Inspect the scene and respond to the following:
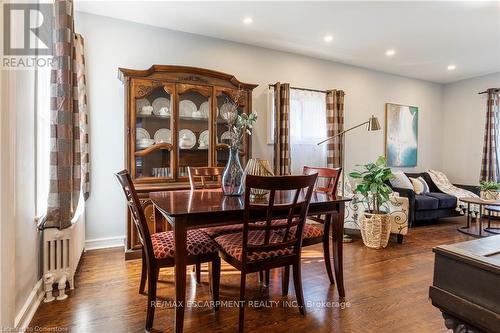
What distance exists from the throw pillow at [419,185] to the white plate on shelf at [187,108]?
382 cm

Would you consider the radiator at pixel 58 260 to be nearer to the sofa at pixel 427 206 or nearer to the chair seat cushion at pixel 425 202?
the sofa at pixel 427 206

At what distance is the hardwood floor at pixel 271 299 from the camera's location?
1.79 m

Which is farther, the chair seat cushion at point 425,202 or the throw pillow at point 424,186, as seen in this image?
the throw pillow at point 424,186

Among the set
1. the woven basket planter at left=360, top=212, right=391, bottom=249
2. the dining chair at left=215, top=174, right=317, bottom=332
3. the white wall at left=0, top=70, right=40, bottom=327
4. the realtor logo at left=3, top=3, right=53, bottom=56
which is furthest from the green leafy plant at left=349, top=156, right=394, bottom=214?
the realtor logo at left=3, top=3, right=53, bottom=56

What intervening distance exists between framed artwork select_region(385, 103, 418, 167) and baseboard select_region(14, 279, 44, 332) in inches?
206

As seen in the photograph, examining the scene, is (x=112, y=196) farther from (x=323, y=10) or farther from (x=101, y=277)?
(x=323, y=10)

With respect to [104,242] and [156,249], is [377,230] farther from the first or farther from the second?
[104,242]

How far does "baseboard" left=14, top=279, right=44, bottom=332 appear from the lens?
167cm

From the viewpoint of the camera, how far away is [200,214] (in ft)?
5.22

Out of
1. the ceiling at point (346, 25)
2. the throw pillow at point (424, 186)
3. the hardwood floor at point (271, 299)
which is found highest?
the ceiling at point (346, 25)

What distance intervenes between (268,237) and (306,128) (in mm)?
2912

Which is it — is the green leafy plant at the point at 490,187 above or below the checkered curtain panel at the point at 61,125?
below

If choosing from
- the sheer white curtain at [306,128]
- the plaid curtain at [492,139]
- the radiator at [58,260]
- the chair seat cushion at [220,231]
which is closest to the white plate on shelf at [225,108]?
the sheer white curtain at [306,128]

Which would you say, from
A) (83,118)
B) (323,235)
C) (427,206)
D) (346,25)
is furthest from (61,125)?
(427,206)
